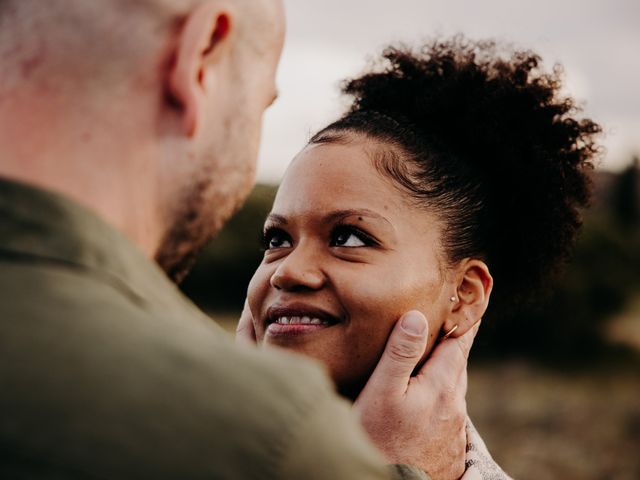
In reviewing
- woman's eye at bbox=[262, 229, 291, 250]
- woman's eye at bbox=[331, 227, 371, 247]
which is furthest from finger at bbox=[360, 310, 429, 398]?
woman's eye at bbox=[262, 229, 291, 250]

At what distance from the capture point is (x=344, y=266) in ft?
11.0

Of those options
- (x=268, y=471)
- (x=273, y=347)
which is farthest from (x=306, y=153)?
(x=268, y=471)

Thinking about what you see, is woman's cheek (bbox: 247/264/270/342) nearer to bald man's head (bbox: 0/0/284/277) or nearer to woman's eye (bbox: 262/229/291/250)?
woman's eye (bbox: 262/229/291/250)

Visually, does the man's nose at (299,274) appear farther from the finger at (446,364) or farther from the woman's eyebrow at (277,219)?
the finger at (446,364)

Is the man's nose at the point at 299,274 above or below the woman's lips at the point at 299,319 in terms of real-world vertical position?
above

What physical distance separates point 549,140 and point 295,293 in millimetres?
1675

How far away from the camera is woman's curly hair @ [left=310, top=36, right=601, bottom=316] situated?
375 cm

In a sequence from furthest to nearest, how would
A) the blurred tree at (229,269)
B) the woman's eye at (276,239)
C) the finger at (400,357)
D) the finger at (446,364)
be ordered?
the blurred tree at (229,269), the woman's eye at (276,239), the finger at (446,364), the finger at (400,357)

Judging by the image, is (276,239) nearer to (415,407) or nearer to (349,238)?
(349,238)

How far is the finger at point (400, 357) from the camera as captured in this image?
312 centimetres

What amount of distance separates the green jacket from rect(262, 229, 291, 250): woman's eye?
209 cm

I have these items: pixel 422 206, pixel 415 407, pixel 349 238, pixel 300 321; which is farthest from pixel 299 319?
pixel 422 206

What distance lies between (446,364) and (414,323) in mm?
288

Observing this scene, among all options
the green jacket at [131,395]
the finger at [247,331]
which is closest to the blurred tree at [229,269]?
the finger at [247,331]
